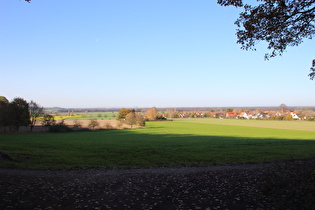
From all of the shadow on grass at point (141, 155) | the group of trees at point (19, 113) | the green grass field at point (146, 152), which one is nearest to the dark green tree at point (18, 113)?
the group of trees at point (19, 113)

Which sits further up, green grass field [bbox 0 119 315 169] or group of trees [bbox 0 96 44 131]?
group of trees [bbox 0 96 44 131]

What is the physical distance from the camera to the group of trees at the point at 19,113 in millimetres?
64231

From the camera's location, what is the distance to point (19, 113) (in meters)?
67.9

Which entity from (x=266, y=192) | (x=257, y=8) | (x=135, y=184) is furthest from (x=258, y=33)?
(x=135, y=184)

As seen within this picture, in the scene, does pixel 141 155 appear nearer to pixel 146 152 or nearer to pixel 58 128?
pixel 146 152

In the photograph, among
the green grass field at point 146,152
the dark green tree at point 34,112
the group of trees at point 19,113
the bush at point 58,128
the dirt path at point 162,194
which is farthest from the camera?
the dark green tree at point 34,112

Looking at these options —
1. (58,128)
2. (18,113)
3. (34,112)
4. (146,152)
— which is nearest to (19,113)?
(18,113)

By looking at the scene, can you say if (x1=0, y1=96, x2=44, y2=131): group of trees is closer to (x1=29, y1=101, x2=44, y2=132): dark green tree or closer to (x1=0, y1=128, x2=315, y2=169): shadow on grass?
(x1=29, y1=101, x2=44, y2=132): dark green tree

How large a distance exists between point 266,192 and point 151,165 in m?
11.3

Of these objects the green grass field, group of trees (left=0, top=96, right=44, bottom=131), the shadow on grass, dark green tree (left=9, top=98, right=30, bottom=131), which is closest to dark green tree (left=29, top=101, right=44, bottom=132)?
group of trees (left=0, top=96, right=44, bottom=131)

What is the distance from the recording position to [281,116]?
12838cm

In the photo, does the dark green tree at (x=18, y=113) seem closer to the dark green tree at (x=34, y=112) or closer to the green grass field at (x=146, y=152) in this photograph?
the dark green tree at (x=34, y=112)

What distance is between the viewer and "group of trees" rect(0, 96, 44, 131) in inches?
2529

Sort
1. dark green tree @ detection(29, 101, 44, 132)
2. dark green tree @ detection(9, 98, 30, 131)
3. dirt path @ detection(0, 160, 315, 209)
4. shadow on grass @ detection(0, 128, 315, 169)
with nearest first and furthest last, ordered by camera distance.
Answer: dirt path @ detection(0, 160, 315, 209), shadow on grass @ detection(0, 128, 315, 169), dark green tree @ detection(9, 98, 30, 131), dark green tree @ detection(29, 101, 44, 132)
